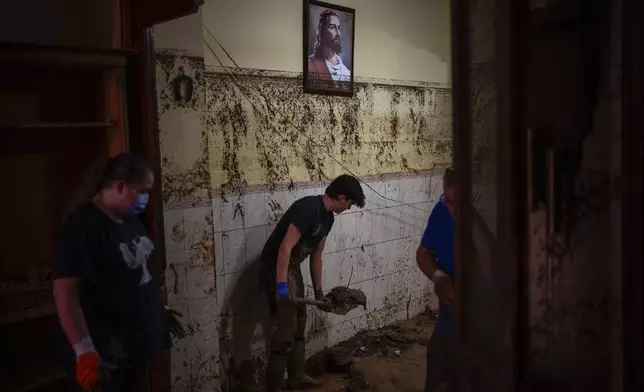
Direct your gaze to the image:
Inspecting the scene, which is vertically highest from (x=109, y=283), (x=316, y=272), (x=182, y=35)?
(x=182, y=35)

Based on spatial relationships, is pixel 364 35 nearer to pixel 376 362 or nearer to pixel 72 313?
pixel 376 362

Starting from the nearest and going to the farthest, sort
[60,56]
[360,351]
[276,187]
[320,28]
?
1. [60,56]
2. [276,187]
3. [320,28]
4. [360,351]

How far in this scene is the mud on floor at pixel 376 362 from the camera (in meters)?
4.27

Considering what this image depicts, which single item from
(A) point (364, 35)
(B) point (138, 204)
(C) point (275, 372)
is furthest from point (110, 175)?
(A) point (364, 35)

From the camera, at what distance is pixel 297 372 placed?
13.7 feet

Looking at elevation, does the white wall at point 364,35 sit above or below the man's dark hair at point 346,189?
above

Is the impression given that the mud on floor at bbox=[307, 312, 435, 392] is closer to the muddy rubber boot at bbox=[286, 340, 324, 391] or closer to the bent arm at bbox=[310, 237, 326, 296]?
the muddy rubber boot at bbox=[286, 340, 324, 391]

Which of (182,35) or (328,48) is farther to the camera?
(328,48)

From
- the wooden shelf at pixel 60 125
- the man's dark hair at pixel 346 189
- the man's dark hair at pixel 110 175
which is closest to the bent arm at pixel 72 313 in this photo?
the man's dark hair at pixel 110 175

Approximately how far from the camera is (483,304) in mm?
487

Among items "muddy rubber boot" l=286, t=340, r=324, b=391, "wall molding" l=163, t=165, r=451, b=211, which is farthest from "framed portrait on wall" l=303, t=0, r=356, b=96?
"muddy rubber boot" l=286, t=340, r=324, b=391

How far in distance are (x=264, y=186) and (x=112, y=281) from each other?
6.22 feet

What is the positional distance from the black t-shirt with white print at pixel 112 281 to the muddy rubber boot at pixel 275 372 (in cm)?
151

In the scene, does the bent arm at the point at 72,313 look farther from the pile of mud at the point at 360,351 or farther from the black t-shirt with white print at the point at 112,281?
the pile of mud at the point at 360,351
